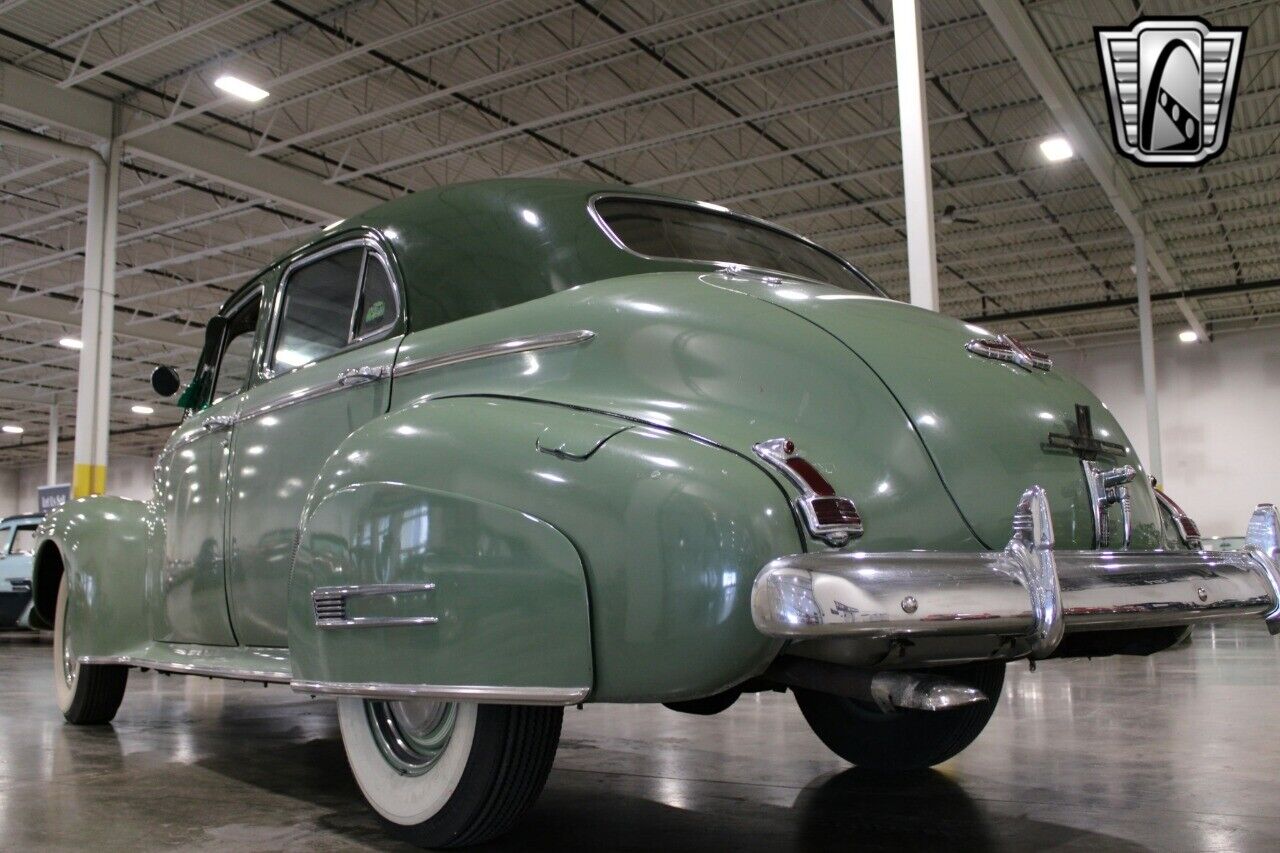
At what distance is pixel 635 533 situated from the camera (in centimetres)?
235

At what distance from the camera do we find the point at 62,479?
4488 cm

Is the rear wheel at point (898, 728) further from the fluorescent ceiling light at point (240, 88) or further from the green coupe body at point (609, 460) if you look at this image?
the fluorescent ceiling light at point (240, 88)

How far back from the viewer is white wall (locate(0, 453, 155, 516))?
143ft

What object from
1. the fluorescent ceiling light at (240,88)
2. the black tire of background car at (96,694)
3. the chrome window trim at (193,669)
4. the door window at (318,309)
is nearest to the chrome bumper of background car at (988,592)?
the chrome window trim at (193,669)

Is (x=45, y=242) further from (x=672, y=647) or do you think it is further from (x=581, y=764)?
(x=672, y=647)

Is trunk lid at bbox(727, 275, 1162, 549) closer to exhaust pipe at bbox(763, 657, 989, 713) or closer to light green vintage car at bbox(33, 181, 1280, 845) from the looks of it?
light green vintage car at bbox(33, 181, 1280, 845)

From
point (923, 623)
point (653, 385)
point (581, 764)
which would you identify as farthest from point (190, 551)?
point (923, 623)

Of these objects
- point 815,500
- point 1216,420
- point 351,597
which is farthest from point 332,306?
point 1216,420

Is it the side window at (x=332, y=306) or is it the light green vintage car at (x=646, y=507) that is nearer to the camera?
the light green vintage car at (x=646, y=507)

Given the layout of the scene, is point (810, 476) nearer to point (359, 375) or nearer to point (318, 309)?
point (359, 375)

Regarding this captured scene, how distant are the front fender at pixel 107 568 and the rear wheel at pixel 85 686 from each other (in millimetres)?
331

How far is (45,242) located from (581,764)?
1973cm

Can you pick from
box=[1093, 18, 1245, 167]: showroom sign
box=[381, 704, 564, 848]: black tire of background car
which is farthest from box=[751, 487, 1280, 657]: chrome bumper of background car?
box=[1093, 18, 1245, 167]: showroom sign

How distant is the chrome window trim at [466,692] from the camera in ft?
7.84
